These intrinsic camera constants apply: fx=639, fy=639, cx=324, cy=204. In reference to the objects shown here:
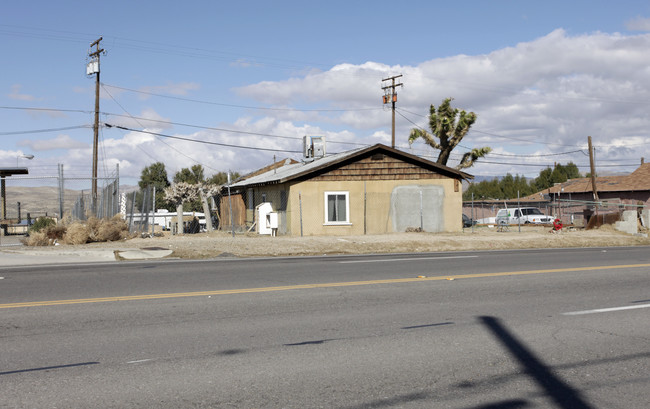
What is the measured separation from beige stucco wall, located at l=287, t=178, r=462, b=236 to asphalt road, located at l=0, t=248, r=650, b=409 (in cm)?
1536

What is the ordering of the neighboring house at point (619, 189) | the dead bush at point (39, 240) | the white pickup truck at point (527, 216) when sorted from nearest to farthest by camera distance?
the dead bush at point (39, 240), the white pickup truck at point (527, 216), the neighboring house at point (619, 189)

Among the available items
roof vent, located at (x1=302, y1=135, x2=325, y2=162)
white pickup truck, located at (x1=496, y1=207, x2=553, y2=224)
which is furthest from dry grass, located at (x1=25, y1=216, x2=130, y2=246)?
white pickup truck, located at (x1=496, y1=207, x2=553, y2=224)

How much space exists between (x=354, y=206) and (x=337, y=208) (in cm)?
77

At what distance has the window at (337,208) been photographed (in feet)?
92.2

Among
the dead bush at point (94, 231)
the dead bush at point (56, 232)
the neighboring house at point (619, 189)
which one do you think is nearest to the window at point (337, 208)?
the dead bush at point (94, 231)

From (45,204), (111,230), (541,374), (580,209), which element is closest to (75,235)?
(111,230)

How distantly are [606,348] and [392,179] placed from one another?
73.8 feet

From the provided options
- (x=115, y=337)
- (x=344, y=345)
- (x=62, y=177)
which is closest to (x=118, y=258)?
(x=62, y=177)

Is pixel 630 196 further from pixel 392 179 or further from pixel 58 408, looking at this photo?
pixel 58 408

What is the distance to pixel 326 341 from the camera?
6.92 metres

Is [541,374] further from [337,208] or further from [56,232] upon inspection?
[337,208]

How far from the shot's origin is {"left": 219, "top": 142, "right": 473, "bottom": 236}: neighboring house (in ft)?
91.2

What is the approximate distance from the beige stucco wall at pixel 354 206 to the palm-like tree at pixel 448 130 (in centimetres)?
1944

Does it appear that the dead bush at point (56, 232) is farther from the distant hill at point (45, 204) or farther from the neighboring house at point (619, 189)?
the neighboring house at point (619, 189)
